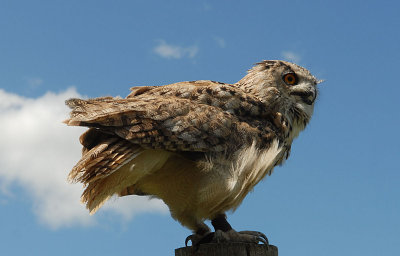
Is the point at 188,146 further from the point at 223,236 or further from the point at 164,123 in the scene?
the point at 223,236

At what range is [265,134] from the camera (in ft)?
15.3

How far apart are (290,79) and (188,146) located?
5.13 ft

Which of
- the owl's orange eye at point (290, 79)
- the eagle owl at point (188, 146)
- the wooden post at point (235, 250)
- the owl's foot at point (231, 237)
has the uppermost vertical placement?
the owl's orange eye at point (290, 79)

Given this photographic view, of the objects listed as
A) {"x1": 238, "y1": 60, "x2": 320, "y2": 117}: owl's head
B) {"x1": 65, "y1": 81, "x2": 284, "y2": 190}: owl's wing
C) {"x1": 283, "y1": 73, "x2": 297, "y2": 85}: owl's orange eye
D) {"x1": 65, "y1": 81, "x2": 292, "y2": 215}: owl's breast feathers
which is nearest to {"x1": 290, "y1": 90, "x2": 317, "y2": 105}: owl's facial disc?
{"x1": 238, "y1": 60, "x2": 320, "y2": 117}: owl's head

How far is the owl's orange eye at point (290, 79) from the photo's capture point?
5.26 m

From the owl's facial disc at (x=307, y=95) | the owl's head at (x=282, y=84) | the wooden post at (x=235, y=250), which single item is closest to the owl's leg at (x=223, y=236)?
the wooden post at (x=235, y=250)

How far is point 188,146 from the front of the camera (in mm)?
4262

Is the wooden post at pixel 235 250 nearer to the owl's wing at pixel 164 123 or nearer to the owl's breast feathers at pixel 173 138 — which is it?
the owl's breast feathers at pixel 173 138

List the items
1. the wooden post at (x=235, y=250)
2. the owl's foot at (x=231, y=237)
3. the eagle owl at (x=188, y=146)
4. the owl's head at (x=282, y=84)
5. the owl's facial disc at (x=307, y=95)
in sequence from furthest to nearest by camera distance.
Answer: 1. the owl's facial disc at (x=307, y=95)
2. the owl's head at (x=282, y=84)
3. the owl's foot at (x=231, y=237)
4. the eagle owl at (x=188, y=146)
5. the wooden post at (x=235, y=250)

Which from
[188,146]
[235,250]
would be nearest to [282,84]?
[188,146]

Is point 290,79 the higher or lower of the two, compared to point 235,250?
higher

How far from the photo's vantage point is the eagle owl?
4.11 meters

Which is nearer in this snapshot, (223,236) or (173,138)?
(173,138)


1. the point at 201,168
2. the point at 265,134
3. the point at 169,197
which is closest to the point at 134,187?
the point at 169,197
